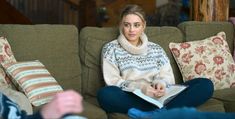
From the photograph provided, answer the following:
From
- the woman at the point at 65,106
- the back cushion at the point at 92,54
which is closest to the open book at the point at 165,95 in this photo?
the back cushion at the point at 92,54

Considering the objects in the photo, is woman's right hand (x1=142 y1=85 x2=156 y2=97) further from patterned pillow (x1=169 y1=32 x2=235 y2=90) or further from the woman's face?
patterned pillow (x1=169 y1=32 x2=235 y2=90)

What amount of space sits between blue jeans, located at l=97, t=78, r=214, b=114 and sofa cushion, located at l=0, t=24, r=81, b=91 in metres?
0.48

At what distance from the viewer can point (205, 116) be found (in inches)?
42.3

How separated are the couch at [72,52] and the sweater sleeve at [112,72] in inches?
6.4

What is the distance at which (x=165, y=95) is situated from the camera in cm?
261

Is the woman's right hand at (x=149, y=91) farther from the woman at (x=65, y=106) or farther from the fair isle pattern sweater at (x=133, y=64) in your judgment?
the woman at (x=65, y=106)

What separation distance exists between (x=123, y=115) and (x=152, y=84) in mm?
373

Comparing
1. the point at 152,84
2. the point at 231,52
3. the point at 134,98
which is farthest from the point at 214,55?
the point at 134,98

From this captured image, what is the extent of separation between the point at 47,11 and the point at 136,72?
3.61 meters

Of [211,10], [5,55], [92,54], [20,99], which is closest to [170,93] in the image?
[92,54]

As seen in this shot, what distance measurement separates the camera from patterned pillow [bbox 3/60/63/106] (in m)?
2.50

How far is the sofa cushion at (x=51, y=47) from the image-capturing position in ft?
9.29

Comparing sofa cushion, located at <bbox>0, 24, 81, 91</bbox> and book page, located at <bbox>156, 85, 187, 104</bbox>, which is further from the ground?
sofa cushion, located at <bbox>0, 24, 81, 91</bbox>

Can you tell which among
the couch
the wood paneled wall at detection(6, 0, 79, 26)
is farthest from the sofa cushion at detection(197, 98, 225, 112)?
the wood paneled wall at detection(6, 0, 79, 26)
